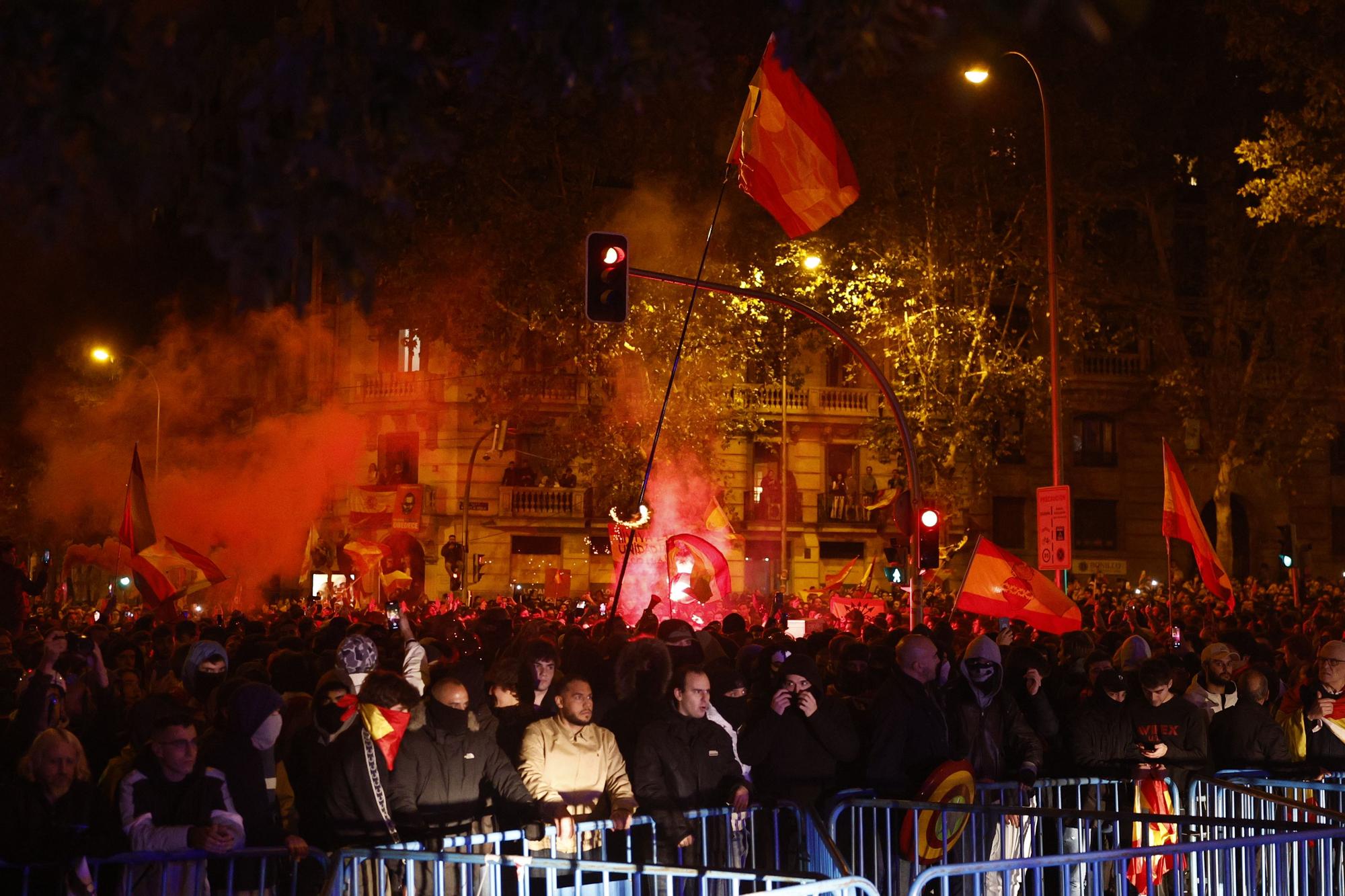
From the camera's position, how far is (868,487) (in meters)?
44.7

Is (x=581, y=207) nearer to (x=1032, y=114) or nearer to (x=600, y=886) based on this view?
(x=1032, y=114)

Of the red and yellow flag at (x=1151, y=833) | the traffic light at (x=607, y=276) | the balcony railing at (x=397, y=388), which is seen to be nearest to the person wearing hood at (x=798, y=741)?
the red and yellow flag at (x=1151, y=833)

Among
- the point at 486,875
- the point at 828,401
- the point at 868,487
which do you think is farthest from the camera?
the point at 868,487

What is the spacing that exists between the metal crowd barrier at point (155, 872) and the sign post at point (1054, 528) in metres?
12.0

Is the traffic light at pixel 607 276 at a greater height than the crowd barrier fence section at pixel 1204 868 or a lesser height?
greater

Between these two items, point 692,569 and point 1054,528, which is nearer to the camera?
point 1054,528

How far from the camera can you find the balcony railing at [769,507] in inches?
1716

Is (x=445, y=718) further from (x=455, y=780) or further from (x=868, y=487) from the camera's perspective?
(x=868, y=487)

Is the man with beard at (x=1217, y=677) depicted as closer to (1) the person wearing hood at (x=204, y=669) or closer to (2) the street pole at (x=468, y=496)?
(1) the person wearing hood at (x=204, y=669)

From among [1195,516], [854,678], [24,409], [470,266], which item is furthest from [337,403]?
[854,678]

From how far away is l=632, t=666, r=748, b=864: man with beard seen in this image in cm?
718

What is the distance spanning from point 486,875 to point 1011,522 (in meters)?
40.5

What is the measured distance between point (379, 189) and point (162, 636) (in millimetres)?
8559

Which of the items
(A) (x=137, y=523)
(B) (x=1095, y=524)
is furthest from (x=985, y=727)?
(B) (x=1095, y=524)
